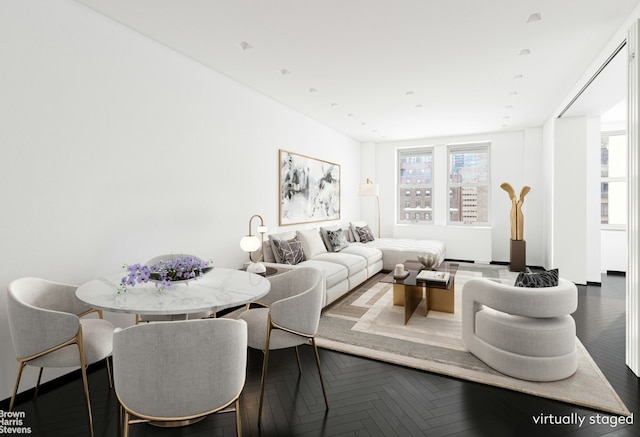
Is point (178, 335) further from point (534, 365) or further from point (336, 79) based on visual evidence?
point (336, 79)

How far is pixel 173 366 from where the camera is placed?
4.52 ft

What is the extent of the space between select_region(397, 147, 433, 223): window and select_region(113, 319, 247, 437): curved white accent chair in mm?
7249

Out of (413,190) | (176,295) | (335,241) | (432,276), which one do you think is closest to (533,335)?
(432,276)

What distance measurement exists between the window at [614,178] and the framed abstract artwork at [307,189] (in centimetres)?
497

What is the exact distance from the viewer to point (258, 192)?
4660mm

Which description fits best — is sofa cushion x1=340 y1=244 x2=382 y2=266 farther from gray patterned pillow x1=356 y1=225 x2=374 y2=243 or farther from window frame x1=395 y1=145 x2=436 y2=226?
window frame x1=395 y1=145 x2=436 y2=226

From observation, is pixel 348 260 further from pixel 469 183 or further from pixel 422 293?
pixel 469 183

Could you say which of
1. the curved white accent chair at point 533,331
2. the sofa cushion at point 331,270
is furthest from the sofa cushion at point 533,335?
the sofa cushion at point 331,270

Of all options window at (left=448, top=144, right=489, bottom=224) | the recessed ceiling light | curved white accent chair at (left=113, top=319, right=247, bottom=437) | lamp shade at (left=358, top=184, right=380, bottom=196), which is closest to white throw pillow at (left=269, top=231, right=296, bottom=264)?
curved white accent chair at (left=113, top=319, right=247, bottom=437)

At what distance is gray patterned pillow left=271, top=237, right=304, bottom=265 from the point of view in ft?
14.7

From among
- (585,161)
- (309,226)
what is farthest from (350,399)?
(585,161)

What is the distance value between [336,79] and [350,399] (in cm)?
344

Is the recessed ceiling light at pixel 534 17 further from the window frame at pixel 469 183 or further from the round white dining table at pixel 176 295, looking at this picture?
the window frame at pixel 469 183

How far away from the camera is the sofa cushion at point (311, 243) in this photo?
5035 millimetres
